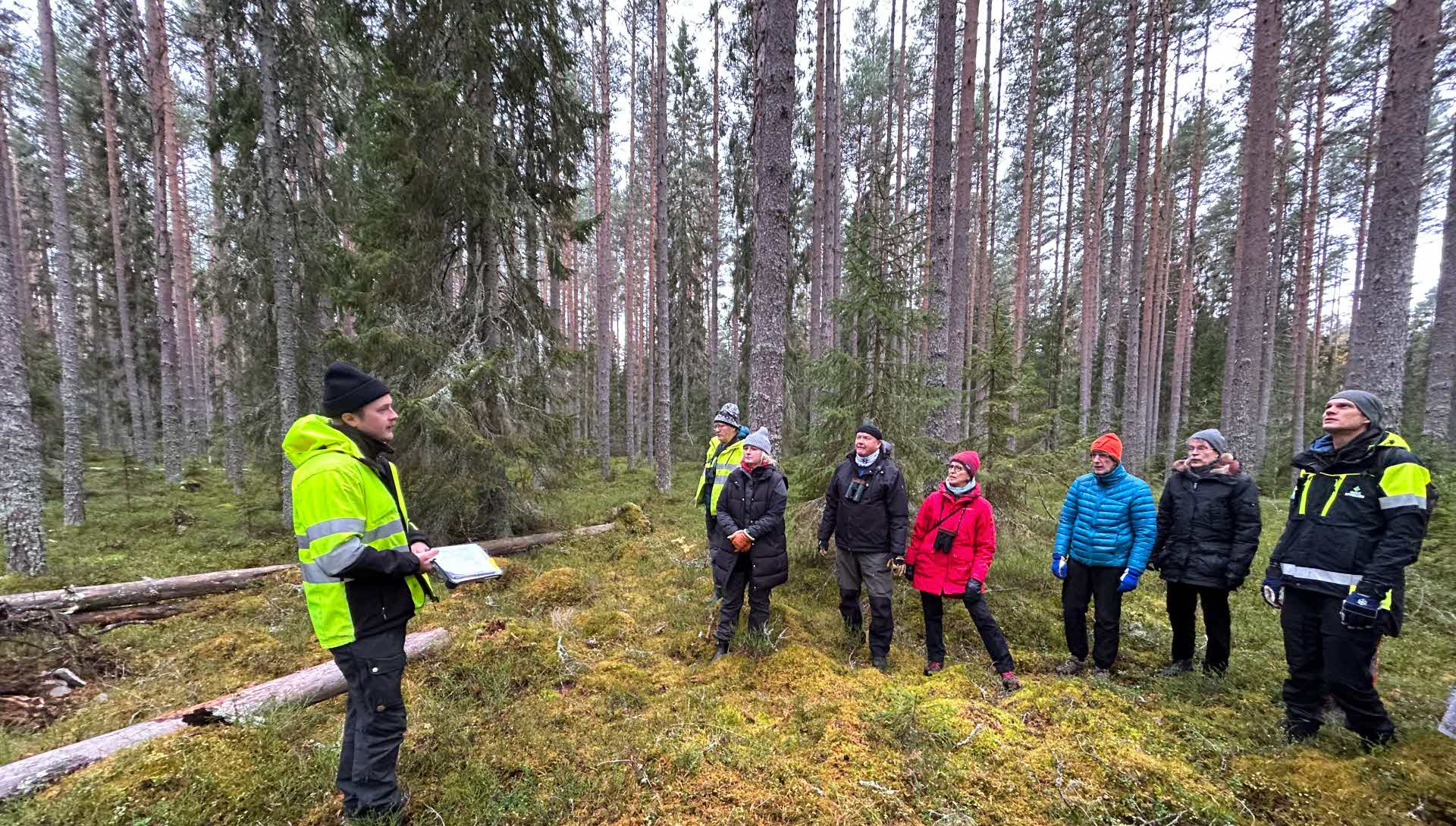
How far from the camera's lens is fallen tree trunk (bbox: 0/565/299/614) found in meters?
5.32

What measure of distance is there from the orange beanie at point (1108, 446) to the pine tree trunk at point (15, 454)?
12.9m

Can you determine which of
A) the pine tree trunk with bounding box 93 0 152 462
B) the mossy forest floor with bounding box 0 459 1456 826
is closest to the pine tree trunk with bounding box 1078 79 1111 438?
the mossy forest floor with bounding box 0 459 1456 826

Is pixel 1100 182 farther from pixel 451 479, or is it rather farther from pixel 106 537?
pixel 106 537

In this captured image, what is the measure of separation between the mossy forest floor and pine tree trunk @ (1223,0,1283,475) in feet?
13.3

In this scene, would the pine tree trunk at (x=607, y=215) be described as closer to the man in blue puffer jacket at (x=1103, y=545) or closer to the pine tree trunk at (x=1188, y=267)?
the man in blue puffer jacket at (x=1103, y=545)

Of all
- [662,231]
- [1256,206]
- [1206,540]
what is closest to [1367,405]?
[1206,540]

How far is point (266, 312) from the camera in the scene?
10469mm

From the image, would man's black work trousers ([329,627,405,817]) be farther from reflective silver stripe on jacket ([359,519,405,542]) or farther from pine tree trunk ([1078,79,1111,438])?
pine tree trunk ([1078,79,1111,438])

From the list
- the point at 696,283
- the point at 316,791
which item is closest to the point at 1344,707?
the point at 316,791

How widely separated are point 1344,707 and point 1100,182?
1875 centimetres

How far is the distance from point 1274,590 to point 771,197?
5889 mm

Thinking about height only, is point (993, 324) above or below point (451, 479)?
above

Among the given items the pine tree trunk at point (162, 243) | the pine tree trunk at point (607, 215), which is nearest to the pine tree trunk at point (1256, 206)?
the pine tree trunk at point (607, 215)

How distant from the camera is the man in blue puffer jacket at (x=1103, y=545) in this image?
14.2ft
